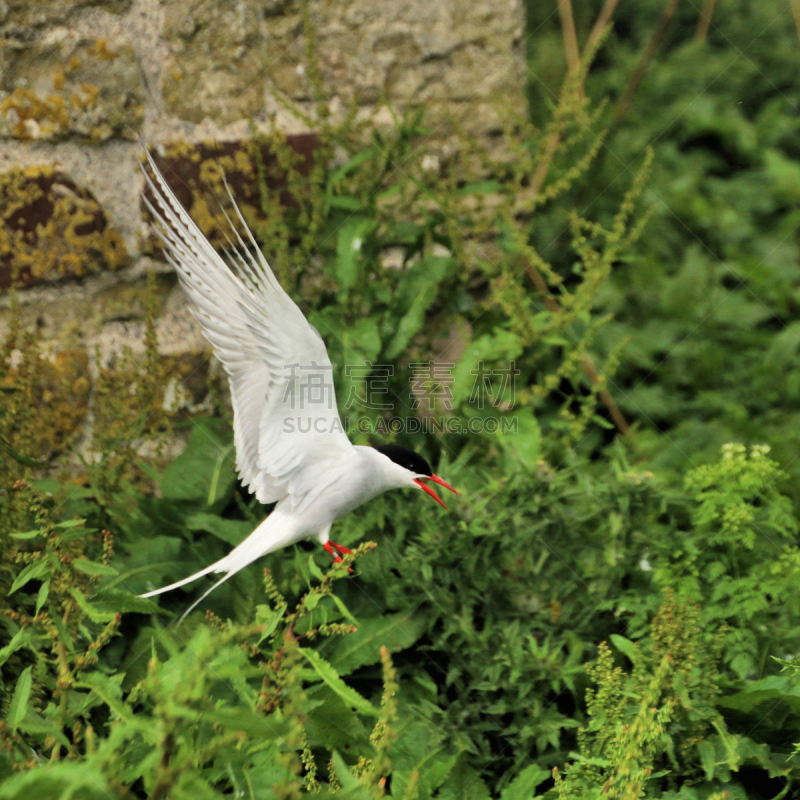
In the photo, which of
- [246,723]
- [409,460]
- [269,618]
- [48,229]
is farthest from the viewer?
[48,229]

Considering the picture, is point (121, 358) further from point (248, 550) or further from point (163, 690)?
point (163, 690)

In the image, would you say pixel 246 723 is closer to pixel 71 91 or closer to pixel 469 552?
pixel 469 552

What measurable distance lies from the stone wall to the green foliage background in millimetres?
139

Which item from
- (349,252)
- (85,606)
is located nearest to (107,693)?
(85,606)

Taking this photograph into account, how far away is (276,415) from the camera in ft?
4.26

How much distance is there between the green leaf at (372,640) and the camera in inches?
56.7

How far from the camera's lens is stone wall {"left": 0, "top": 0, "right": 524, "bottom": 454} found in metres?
1.74

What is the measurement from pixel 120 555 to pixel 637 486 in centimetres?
116

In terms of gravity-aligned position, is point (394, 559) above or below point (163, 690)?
below

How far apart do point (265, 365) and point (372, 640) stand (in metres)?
0.59

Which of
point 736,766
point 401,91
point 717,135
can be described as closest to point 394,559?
point 736,766

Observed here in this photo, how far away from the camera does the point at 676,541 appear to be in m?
1.60

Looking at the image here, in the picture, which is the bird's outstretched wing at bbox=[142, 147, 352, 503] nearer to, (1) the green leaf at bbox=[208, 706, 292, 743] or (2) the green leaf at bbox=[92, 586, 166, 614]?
(2) the green leaf at bbox=[92, 586, 166, 614]

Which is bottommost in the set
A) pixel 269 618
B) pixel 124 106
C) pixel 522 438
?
pixel 522 438
